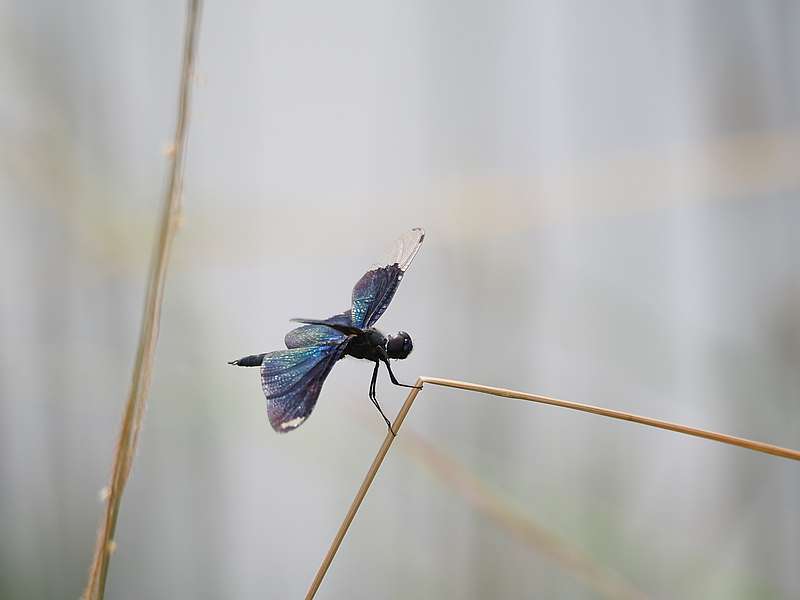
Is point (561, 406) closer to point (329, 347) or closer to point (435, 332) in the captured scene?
point (329, 347)

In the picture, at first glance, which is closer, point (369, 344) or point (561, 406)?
point (561, 406)

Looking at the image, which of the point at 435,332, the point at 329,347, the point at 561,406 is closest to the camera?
the point at 561,406

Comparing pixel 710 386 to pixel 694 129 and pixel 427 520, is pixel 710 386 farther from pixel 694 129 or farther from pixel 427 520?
pixel 427 520

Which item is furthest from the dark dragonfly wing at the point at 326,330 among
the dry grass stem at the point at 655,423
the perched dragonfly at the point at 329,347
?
the dry grass stem at the point at 655,423

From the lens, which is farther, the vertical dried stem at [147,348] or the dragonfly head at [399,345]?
the dragonfly head at [399,345]

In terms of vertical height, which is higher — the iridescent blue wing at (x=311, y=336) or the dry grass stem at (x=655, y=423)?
the iridescent blue wing at (x=311, y=336)

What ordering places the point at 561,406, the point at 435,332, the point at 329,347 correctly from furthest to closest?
the point at 435,332, the point at 329,347, the point at 561,406

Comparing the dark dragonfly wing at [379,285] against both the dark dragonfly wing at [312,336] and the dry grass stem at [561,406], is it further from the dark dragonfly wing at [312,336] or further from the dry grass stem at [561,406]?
the dry grass stem at [561,406]

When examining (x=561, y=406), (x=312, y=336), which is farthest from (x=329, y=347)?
(x=561, y=406)

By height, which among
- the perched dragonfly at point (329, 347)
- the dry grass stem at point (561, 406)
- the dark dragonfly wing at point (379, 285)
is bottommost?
the dry grass stem at point (561, 406)
